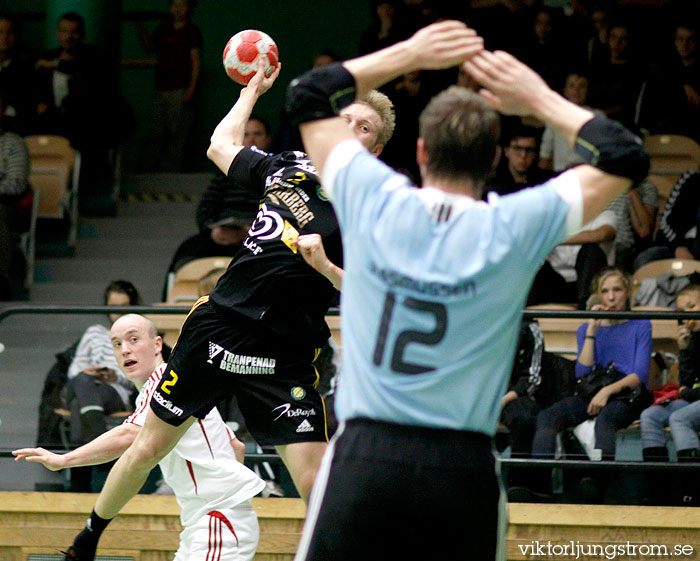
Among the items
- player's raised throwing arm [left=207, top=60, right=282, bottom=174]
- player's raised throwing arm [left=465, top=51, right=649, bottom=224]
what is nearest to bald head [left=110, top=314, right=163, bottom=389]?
player's raised throwing arm [left=207, top=60, right=282, bottom=174]

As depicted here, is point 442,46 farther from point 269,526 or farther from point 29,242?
point 29,242

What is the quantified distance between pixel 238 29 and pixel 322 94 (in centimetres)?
944

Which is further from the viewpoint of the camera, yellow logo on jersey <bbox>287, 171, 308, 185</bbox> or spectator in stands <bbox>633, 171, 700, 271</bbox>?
spectator in stands <bbox>633, 171, 700, 271</bbox>

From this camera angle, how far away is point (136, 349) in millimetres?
4430

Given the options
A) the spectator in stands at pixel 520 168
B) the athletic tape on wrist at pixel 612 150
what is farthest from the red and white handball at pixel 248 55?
the spectator in stands at pixel 520 168

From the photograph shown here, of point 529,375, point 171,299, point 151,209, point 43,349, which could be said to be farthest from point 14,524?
point 151,209

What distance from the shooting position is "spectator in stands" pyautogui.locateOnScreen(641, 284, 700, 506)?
17.6ft

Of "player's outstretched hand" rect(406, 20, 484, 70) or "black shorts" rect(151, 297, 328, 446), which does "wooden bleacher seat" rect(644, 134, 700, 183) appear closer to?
"black shorts" rect(151, 297, 328, 446)

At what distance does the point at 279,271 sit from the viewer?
154 inches

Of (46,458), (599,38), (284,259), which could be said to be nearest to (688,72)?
(599,38)

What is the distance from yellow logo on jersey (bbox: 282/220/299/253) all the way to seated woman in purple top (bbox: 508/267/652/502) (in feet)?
7.03

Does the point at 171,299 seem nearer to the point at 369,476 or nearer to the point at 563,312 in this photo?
the point at 563,312

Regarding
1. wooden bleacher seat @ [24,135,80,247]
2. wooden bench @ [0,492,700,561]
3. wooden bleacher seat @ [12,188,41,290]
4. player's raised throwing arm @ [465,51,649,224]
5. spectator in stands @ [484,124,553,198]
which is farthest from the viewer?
wooden bleacher seat @ [24,135,80,247]

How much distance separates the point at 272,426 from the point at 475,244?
1.78m
